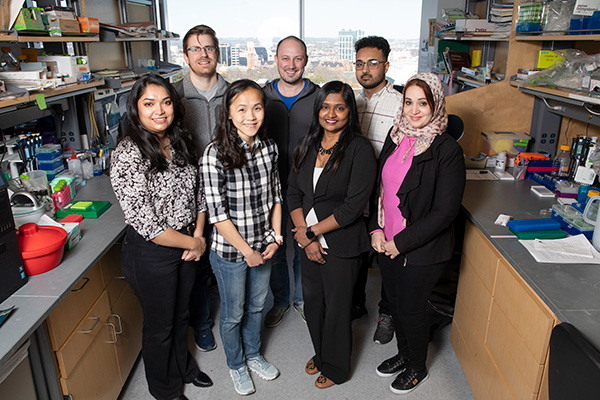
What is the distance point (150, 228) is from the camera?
1.68 m

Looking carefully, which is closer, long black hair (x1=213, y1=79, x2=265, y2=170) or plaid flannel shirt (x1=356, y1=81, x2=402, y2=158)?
long black hair (x1=213, y1=79, x2=265, y2=170)

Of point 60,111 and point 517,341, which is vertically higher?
point 60,111

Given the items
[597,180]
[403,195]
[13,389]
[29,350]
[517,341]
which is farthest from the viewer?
[597,180]

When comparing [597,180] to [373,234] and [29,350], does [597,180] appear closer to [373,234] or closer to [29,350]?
[373,234]

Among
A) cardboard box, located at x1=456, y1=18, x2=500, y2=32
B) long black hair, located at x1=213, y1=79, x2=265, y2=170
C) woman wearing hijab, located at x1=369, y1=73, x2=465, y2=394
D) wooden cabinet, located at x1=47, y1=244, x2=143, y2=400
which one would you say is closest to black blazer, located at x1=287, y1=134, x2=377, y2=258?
woman wearing hijab, located at x1=369, y1=73, x2=465, y2=394

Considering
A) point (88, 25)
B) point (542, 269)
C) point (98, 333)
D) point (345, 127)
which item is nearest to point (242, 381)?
point (98, 333)

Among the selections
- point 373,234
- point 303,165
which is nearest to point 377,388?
point 373,234

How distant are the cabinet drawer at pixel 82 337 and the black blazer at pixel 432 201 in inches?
49.8

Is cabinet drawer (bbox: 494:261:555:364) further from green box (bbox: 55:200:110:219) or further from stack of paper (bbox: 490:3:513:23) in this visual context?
stack of paper (bbox: 490:3:513:23)

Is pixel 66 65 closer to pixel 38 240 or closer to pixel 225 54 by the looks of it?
pixel 38 240

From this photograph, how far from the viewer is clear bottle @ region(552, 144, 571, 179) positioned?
252 centimetres

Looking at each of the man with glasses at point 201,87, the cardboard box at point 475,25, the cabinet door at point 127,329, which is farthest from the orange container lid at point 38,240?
the cardboard box at point 475,25

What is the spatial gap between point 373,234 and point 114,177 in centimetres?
112

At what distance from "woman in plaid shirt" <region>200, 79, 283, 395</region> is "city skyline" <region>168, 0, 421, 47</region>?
12.1ft
